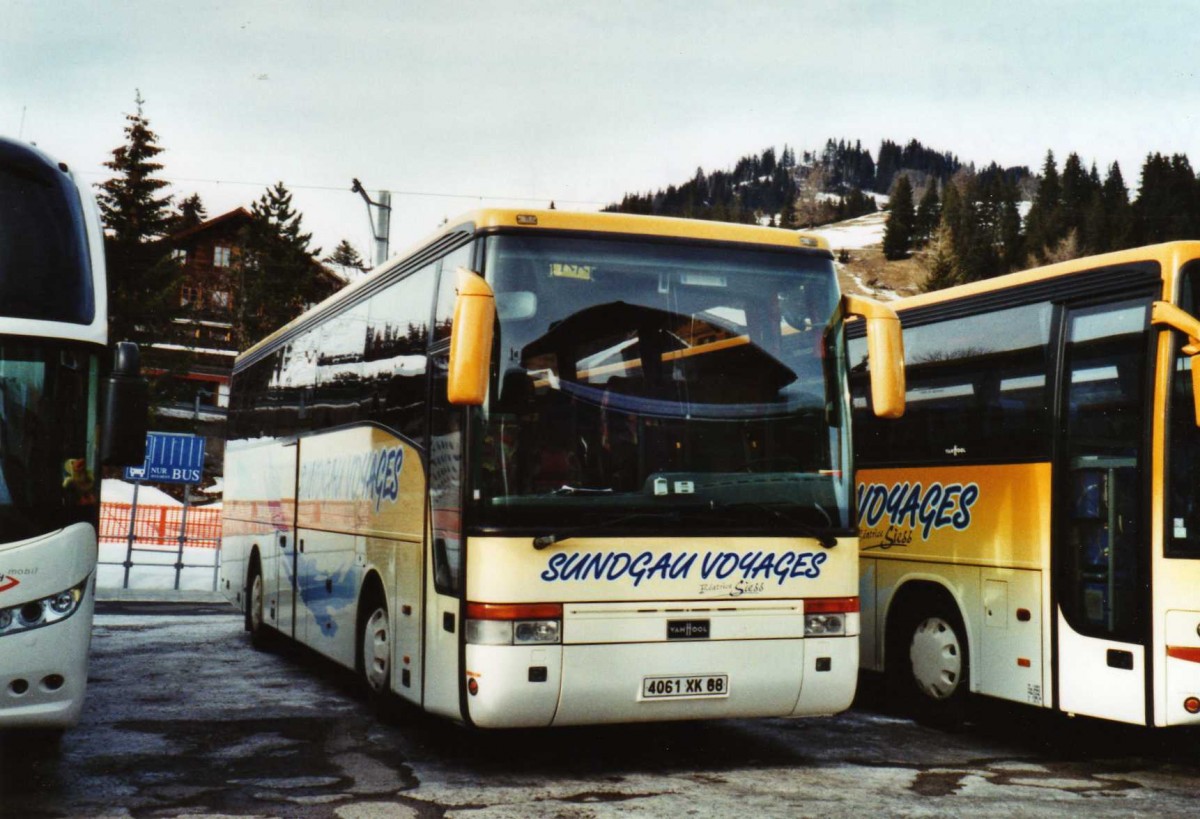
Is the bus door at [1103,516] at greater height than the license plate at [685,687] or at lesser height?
greater

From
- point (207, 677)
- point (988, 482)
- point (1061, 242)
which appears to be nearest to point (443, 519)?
point (988, 482)

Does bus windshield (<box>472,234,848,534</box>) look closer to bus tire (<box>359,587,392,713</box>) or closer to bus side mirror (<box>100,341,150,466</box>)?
bus side mirror (<box>100,341,150,466</box>)

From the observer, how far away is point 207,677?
12148 millimetres

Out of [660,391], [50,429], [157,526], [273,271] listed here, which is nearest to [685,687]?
[660,391]

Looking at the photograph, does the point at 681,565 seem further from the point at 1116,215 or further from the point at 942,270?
the point at 1116,215

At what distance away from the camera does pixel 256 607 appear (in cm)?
1448

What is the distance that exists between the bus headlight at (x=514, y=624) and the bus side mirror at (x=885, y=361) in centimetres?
220

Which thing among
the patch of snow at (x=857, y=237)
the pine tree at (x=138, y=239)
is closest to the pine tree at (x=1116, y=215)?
the patch of snow at (x=857, y=237)

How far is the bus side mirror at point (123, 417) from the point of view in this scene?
7.04m

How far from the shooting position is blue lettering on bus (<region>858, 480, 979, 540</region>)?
9.59m

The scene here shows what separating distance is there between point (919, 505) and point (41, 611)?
6238mm

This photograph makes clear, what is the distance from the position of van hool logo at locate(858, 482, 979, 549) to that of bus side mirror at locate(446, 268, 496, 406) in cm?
416

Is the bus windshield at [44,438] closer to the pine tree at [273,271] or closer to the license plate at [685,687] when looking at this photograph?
the license plate at [685,687]

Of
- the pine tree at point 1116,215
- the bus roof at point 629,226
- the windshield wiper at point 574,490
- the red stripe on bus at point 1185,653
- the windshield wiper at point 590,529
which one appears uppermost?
the pine tree at point 1116,215
